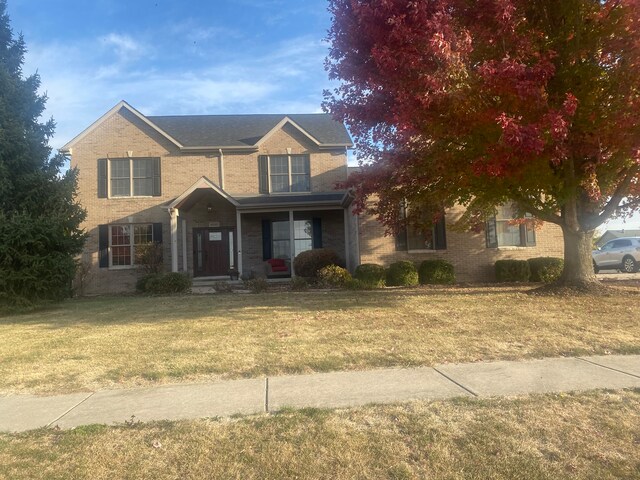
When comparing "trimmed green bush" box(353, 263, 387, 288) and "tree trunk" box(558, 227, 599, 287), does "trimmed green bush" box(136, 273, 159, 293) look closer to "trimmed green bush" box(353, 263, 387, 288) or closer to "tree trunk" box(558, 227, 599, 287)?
"trimmed green bush" box(353, 263, 387, 288)

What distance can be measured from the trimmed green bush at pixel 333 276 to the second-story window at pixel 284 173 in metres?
4.92

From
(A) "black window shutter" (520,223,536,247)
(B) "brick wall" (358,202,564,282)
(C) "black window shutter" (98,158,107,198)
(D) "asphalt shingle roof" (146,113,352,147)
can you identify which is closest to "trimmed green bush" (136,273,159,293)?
(C) "black window shutter" (98,158,107,198)

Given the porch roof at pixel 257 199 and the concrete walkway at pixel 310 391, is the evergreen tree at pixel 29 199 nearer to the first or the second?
the porch roof at pixel 257 199

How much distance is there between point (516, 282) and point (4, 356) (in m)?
14.2

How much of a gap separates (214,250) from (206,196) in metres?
2.16

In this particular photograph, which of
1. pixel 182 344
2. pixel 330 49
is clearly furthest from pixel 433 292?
pixel 182 344

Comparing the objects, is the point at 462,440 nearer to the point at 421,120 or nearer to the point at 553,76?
the point at 421,120

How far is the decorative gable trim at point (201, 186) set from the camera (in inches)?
687

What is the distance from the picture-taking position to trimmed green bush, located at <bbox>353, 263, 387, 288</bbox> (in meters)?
15.1

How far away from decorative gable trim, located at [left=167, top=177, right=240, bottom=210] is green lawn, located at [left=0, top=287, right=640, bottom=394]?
→ 6.25 m

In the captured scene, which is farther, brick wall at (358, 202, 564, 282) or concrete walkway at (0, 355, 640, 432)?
brick wall at (358, 202, 564, 282)

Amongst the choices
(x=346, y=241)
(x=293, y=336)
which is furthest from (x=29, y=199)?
(x=346, y=241)

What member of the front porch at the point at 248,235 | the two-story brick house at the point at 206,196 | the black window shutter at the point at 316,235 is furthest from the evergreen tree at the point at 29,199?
the black window shutter at the point at 316,235

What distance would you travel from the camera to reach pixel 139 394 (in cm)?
492
